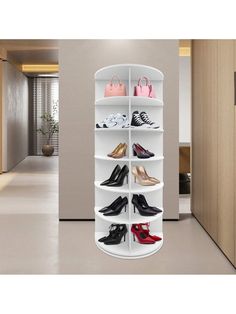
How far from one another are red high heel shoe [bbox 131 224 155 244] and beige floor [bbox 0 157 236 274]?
160 mm

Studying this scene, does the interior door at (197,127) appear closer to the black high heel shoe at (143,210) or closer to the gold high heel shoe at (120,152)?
the black high heel shoe at (143,210)

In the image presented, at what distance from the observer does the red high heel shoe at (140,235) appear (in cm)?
367

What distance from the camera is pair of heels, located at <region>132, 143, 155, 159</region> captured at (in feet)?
11.5

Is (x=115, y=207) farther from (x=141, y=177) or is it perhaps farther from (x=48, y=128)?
(x=48, y=128)

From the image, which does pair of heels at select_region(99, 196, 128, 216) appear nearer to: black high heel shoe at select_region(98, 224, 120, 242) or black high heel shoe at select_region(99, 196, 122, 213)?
black high heel shoe at select_region(99, 196, 122, 213)

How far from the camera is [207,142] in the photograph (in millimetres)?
4262

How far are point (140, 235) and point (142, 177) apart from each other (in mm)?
554

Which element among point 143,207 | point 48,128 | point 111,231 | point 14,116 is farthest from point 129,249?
point 48,128

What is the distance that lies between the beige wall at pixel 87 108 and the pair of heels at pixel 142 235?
46.2 inches

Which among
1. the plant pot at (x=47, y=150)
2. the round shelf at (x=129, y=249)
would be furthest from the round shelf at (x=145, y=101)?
the plant pot at (x=47, y=150)

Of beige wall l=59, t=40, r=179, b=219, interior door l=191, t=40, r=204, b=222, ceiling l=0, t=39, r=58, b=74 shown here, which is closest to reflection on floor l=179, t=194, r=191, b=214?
interior door l=191, t=40, r=204, b=222
